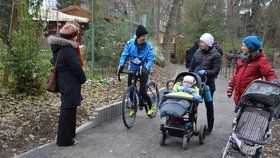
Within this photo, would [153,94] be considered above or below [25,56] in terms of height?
below

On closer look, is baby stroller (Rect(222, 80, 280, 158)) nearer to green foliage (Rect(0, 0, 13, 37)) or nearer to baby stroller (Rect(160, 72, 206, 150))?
baby stroller (Rect(160, 72, 206, 150))

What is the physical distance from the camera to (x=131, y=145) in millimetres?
7094

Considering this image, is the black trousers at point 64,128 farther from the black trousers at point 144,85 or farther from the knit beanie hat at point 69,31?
the black trousers at point 144,85

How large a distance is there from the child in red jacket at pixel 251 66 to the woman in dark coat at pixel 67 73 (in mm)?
2622

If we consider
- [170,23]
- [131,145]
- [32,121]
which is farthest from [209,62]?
[170,23]

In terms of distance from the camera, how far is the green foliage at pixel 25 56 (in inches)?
337

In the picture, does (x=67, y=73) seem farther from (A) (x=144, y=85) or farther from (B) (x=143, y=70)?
(A) (x=144, y=85)

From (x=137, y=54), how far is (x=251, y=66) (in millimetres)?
2661

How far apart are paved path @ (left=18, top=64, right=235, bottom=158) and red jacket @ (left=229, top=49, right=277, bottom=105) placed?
1.17 m

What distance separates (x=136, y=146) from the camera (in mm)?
7051

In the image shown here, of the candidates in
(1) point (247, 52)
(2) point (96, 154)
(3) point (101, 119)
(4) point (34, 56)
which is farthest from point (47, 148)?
(1) point (247, 52)

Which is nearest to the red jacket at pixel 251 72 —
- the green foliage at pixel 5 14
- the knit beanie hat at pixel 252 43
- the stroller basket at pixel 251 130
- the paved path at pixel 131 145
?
the knit beanie hat at pixel 252 43

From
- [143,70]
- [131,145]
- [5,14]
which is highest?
[5,14]

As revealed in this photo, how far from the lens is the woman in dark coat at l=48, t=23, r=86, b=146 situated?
659 centimetres
